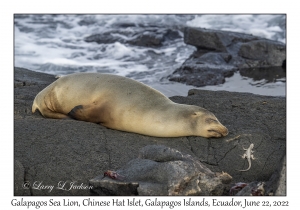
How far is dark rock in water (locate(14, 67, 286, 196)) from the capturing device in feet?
14.7

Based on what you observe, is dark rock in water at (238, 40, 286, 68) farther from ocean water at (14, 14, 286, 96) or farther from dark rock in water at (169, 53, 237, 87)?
ocean water at (14, 14, 286, 96)

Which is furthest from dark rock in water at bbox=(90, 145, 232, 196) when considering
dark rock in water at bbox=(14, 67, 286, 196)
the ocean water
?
the ocean water

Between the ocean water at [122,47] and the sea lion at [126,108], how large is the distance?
3.41 metres

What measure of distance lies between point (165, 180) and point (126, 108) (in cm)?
174

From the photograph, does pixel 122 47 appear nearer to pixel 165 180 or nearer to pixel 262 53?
pixel 262 53

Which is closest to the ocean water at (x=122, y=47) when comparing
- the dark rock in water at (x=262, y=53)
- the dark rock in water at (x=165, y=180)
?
the dark rock in water at (x=262, y=53)

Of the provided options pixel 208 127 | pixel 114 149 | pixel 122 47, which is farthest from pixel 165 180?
pixel 122 47

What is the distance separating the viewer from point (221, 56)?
11656mm

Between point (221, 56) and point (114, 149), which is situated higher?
point (221, 56)

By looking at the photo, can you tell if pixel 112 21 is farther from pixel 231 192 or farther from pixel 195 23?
pixel 231 192

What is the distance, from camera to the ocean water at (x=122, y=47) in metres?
10.5

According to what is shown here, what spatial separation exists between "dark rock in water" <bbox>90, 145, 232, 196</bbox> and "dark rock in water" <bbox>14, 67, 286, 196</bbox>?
20 mm

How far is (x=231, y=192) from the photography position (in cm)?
421

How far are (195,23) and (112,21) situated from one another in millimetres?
3276
